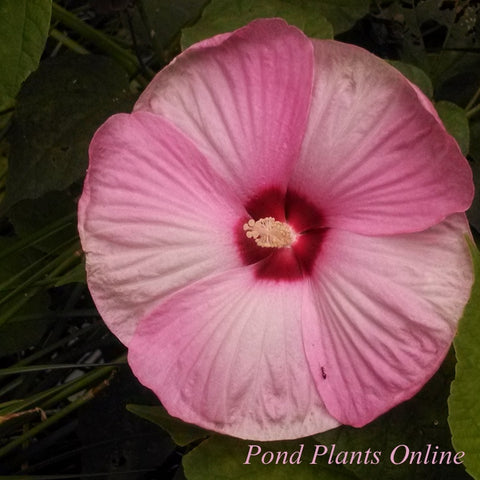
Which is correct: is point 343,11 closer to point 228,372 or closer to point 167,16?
Result: point 167,16

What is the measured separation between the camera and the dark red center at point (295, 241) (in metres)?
0.64

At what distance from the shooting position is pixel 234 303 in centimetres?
62

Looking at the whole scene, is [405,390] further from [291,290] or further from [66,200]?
[66,200]

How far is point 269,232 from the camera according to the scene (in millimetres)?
631

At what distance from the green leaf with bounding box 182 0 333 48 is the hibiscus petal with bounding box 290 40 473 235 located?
0.50 ft

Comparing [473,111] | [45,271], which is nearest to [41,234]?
[45,271]

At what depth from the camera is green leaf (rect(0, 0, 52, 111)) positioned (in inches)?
26.4

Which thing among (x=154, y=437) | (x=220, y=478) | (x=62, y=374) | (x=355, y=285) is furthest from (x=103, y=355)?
(x=355, y=285)

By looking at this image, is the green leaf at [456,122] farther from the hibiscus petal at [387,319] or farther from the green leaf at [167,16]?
the green leaf at [167,16]

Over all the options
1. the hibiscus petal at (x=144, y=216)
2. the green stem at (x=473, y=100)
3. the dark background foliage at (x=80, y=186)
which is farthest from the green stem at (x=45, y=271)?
the green stem at (x=473, y=100)

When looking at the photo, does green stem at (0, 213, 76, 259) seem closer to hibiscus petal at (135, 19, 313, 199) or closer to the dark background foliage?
the dark background foliage

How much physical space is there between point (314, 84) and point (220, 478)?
32 centimetres

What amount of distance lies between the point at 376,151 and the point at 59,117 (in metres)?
0.38

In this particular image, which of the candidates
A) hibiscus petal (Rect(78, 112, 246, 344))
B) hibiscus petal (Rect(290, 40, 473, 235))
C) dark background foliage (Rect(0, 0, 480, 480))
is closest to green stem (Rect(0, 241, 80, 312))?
dark background foliage (Rect(0, 0, 480, 480))
